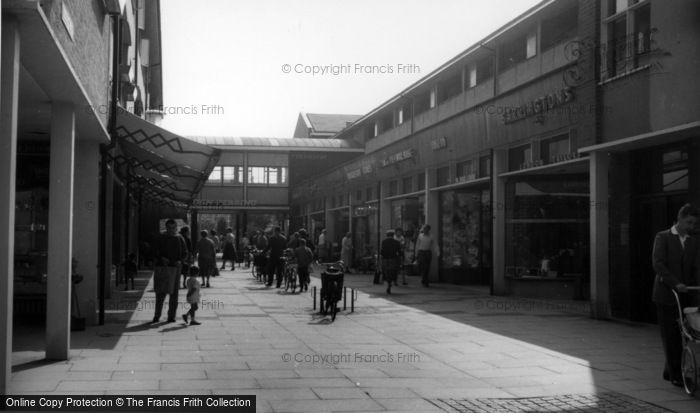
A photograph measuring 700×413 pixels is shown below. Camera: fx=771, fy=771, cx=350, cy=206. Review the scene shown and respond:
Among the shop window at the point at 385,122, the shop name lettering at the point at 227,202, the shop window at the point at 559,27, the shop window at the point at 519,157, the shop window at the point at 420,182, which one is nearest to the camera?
the shop window at the point at 559,27

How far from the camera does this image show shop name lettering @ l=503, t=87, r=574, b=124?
1485 centimetres

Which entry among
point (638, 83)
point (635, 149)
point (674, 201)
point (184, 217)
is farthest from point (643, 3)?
point (184, 217)

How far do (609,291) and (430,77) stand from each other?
11.7 meters

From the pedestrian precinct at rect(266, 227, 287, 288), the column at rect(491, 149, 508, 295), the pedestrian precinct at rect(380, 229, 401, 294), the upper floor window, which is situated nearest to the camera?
the column at rect(491, 149, 508, 295)

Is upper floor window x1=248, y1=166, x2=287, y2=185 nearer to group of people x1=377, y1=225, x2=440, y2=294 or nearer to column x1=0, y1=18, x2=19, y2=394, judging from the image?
group of people x1=377, y1=225, x2=440, y2=294

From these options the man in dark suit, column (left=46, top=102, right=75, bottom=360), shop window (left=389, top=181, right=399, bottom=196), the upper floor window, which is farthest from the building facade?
the upper floor window

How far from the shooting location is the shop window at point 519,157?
56.0 ft

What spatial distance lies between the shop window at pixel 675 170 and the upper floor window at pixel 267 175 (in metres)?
38.0

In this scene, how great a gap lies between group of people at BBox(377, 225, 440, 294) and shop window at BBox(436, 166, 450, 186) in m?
1.64

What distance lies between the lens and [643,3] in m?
12.4

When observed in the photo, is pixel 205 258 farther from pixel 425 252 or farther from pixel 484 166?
pixel 484 166

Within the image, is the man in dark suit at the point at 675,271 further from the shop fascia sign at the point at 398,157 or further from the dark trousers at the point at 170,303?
the shop fascia sign at the point at 398,157

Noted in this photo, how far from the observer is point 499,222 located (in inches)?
717

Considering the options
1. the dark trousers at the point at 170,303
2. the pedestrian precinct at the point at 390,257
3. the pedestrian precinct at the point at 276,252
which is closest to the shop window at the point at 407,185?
the pedestrian precinct at the point at 276,252
